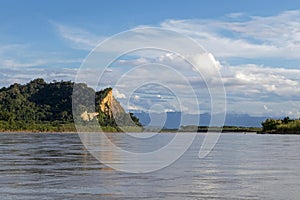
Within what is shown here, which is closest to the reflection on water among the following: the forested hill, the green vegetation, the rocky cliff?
the green vegetation

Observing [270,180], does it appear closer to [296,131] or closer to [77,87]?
[296,131]

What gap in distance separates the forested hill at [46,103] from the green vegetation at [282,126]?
46900mm

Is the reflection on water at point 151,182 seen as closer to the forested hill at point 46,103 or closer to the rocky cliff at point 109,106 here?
the forested hill at point 46,103

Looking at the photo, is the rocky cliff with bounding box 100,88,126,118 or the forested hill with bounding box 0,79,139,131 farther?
the rocky cliff with bounding box 100,88,126,118

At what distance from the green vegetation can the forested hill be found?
1846 inches

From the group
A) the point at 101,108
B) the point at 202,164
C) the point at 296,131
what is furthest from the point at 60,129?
the point at 202,164

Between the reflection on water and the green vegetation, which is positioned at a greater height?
the green vegetation

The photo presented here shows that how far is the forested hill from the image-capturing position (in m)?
177

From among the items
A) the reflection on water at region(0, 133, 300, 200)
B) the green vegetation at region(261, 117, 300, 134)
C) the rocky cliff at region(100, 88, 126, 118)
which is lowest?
the reflection on water at region(0, 133, 300, 200)

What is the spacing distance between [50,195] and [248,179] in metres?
9.10

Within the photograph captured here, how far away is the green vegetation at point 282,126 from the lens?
471 feet

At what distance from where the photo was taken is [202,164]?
31531 mm

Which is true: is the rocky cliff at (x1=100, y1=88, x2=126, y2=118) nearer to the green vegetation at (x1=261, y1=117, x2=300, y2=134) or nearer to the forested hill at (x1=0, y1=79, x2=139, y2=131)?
the forested hill at (x1=0, y1=79, x2=139, y2=131)

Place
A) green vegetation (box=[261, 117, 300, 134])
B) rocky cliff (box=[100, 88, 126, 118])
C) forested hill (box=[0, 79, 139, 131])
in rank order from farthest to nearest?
rocky cliff (box=[100, 88, 126, 118]), forested hill (box=[0, 79, 139, 131]), green vegetation (box=[261, 117, 300, 134])
